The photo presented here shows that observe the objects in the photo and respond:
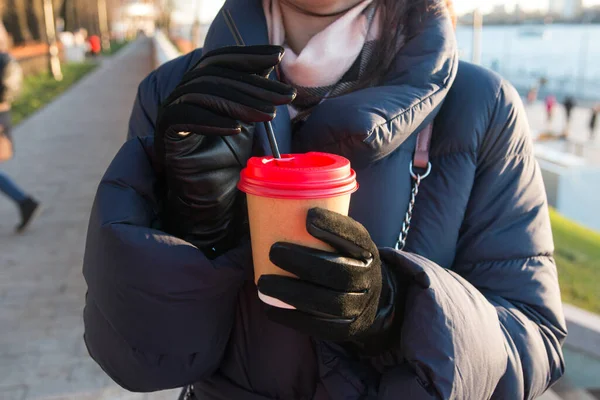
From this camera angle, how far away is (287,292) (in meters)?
0.95

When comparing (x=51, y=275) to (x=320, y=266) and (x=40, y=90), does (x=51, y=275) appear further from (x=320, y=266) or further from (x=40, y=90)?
(x=40, y=90)

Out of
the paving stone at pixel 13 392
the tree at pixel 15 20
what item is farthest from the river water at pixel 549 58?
the paving stone at pixel 13 392

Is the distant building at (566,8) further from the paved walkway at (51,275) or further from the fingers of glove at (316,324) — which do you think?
the fingers of glove at (316,324)

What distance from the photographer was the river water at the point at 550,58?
1703 inches

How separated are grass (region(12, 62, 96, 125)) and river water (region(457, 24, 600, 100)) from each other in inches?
790

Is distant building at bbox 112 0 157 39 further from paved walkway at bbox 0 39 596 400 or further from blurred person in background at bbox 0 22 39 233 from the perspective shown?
blurred person in background at bbox 0 22 39 233

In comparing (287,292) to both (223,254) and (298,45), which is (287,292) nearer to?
(223,254)

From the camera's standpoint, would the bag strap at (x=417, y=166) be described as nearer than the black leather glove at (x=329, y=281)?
No

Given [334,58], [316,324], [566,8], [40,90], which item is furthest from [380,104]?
[566,8]

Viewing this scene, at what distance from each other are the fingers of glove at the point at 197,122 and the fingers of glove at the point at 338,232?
0.72 feet

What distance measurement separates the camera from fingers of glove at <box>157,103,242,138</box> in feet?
3.22

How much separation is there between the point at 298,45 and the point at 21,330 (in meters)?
3.41

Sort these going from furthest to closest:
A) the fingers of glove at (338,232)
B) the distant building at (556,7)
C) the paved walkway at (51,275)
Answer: the distant building at (556,7) < the paved walkway at (51,275) < the fingers of glove at (338,232)

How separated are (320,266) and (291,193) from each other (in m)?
0.13
